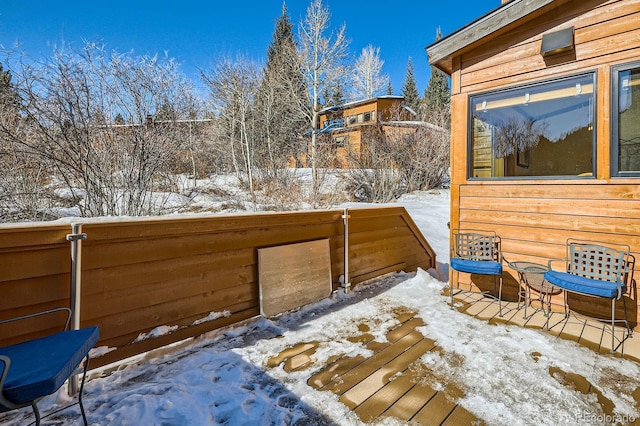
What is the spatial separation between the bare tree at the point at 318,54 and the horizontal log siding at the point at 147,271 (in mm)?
12070

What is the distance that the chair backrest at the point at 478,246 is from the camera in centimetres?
340

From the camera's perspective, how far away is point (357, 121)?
19.8 meters

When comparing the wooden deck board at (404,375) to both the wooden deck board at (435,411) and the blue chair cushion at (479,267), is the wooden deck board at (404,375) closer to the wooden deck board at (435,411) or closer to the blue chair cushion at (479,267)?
the wooden deck board at (435,411)

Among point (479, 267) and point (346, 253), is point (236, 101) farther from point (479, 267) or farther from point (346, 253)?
point (479, 267)

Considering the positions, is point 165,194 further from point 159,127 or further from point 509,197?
point 509,197

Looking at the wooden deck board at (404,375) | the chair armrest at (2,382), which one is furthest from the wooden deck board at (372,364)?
the chair armrest at (2,382)

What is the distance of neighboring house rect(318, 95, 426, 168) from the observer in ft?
44.3

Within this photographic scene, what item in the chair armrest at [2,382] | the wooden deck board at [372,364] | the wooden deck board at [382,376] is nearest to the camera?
the chair armrest at [2,382]

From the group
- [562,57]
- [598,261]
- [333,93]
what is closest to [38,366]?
[598,261]

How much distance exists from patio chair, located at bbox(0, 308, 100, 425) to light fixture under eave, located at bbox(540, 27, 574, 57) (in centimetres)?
419

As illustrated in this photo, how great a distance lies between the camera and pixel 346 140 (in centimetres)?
1406

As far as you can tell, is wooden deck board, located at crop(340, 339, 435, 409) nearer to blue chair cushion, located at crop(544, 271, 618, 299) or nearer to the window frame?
blue chair cushion, located at crop(544, 271, 618, 299)

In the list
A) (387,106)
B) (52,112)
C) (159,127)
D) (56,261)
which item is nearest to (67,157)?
(52,112)

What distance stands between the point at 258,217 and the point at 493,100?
113 inches
